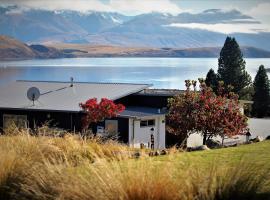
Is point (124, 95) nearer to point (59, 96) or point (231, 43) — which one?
point (59, 96)

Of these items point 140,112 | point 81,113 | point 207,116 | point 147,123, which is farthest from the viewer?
point 140,112

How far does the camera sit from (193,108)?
27.2m

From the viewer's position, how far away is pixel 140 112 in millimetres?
35062

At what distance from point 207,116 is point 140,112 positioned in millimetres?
8736

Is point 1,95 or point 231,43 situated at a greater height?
point 231,43

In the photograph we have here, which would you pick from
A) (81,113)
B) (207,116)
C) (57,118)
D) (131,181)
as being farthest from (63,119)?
(131,181)

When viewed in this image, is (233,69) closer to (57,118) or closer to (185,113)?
(57,118)

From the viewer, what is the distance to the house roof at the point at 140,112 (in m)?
33.2

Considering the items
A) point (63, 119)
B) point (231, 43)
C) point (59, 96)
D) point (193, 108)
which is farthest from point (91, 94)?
point (231, 43)

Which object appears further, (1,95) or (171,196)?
(1,95)

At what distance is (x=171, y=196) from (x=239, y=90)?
6328cm

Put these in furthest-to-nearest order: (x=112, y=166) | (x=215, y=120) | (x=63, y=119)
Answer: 1. (x=63, y=119)
2. (x=215, y=120)
3. (x=112, y=166)

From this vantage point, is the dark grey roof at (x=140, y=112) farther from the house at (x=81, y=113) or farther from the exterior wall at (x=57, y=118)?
the exterior wall at (x=57, y=118)

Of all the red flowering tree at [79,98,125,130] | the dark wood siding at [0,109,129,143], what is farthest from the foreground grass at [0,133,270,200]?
the dark wood siding at [0,109,129,143]
